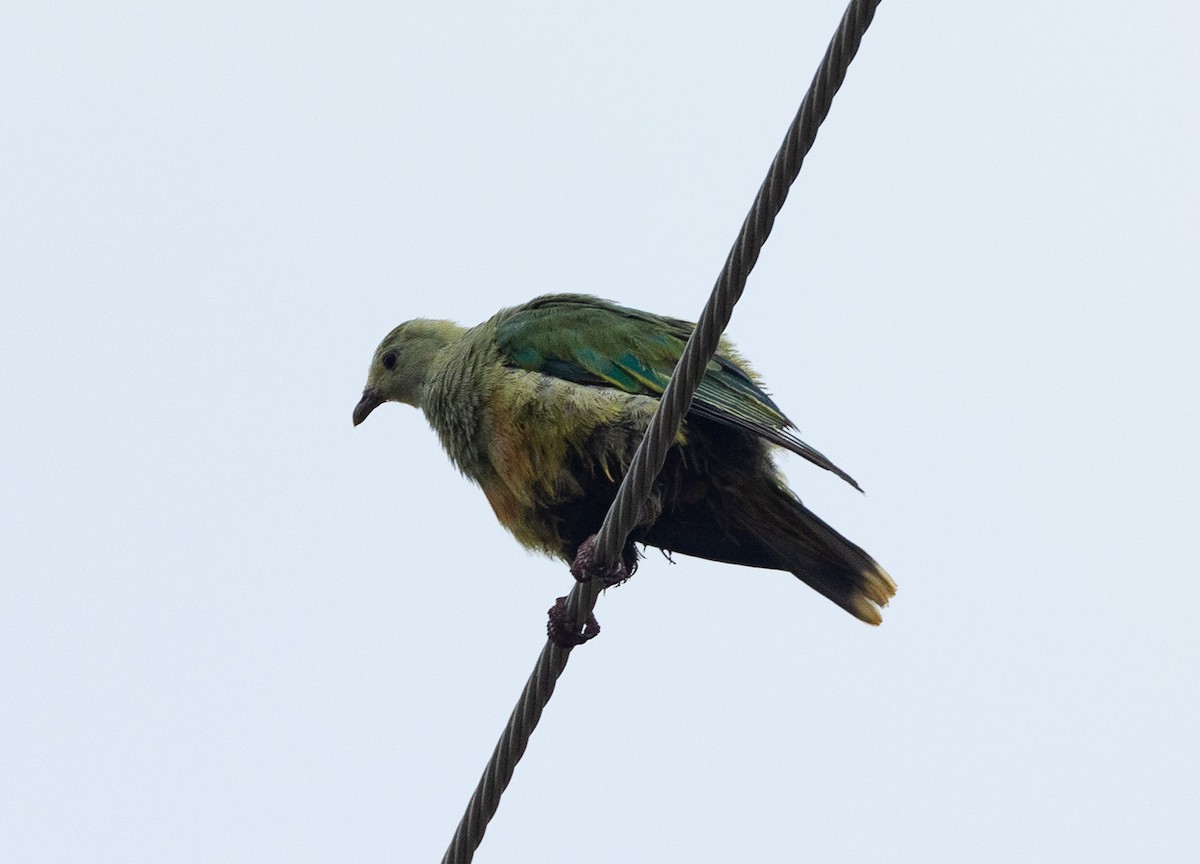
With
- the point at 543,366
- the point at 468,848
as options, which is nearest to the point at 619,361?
the point at 543,366

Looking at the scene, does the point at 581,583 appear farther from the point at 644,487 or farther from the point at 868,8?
the point at 868,8

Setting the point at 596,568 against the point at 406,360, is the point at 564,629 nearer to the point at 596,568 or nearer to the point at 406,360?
the point at 596,568

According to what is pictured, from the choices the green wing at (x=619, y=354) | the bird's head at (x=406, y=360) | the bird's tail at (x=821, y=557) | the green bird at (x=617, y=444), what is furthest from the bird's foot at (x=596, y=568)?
the bird's head at (x=406, y=360)

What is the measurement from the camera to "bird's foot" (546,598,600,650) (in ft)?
14.2

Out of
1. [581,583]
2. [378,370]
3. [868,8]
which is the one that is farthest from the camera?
[378,370]

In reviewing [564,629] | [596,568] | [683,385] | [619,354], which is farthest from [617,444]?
[683,385]

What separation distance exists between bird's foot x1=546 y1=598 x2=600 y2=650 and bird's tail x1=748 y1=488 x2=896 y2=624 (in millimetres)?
836

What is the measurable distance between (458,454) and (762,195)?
8.37ft

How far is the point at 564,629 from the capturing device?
4457 mm

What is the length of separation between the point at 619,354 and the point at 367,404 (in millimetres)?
1812

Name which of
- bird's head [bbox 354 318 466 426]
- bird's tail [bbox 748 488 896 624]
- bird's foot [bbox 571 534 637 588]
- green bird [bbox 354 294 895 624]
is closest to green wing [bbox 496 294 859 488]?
green bird [bbox 354 294 895 624]

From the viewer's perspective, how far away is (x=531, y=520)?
5375mm

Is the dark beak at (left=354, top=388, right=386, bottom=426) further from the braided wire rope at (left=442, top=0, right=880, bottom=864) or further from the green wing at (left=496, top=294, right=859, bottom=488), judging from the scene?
the braided wire rope at (left=442, top=0, right=880, bottom=864)

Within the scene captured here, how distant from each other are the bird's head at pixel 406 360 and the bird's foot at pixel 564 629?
1.87m
